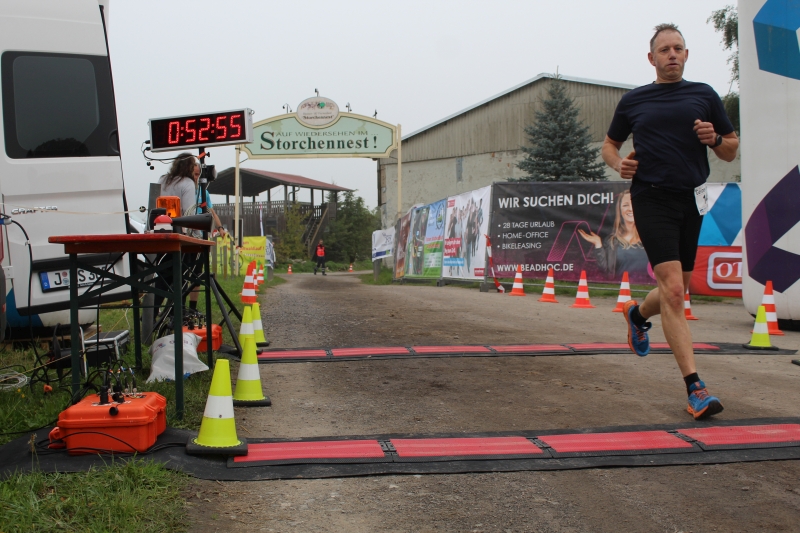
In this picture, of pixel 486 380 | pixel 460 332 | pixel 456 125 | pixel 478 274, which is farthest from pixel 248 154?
pixel 486 380

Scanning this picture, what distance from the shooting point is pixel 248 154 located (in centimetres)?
3378

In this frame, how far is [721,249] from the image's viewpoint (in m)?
13.4

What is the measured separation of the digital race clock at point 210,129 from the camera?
7.18 metres

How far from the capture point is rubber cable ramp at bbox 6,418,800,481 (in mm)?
3408

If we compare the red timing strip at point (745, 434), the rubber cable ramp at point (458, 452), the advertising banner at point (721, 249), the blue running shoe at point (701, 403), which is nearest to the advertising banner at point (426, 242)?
the advertising banner at point (721, 249)

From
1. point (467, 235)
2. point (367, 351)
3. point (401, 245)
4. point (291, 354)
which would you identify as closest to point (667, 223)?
point (367, 351)

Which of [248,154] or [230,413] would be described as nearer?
[230,413]

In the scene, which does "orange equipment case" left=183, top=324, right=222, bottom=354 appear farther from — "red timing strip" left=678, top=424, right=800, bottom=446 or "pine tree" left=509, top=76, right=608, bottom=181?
"pine tree" left=509, top=76, right=608, bottom=181

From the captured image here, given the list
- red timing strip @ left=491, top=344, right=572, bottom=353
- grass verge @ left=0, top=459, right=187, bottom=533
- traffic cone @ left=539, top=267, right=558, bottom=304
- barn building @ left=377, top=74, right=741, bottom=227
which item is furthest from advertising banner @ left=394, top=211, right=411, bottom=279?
grass verge @ left=0, top=459, right=187, bottom=533

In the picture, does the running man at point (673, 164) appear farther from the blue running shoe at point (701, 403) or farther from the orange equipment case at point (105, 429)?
the orange equipment case at point (105, 429)

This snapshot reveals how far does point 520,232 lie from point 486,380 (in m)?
11.2

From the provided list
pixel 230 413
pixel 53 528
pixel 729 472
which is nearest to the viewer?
pixel 53 528

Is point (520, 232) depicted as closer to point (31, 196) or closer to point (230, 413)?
point (31, 196)

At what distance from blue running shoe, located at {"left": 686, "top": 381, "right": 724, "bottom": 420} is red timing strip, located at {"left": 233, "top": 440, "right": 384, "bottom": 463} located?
1883 millimetres
